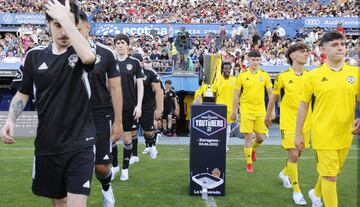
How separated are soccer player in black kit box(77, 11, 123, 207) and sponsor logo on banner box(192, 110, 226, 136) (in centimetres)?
134

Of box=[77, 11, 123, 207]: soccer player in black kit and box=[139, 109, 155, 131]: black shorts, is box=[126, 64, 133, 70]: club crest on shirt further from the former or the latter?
box=[139, 109, 155, 131]: black shorts

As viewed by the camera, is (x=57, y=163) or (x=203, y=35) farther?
(x=203, y=35)

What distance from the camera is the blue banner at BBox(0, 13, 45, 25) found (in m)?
27.8

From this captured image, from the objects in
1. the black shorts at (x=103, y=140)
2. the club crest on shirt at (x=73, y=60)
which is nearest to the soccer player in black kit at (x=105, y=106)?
the black shorts at (x=103, y=140)

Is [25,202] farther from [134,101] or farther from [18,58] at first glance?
[18,58]

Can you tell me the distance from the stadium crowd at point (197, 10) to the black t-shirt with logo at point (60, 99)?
24129 mm

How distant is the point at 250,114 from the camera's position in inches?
393

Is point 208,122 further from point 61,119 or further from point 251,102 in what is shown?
point 61,119

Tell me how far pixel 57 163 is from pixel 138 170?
19.7 ft

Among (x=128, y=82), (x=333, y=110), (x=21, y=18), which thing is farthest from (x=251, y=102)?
(x=21, y=18)

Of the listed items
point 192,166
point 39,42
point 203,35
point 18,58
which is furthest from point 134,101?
point 203,35

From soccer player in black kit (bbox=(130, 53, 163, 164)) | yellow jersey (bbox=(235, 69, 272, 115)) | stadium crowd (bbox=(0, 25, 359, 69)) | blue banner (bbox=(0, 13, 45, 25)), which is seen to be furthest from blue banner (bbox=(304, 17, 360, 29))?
soccer player in black kit (bbox=(130, 53, 163, 164))

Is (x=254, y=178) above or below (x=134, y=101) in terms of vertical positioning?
below

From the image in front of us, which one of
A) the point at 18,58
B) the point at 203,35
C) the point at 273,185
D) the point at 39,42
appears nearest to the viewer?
the point at 273,185
